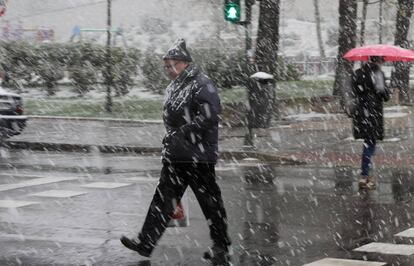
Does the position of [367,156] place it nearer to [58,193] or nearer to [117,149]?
[58,193]

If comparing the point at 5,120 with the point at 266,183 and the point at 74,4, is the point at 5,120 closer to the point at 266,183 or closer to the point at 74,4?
the point at 266,183

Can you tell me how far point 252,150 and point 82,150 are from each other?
3.35 metres

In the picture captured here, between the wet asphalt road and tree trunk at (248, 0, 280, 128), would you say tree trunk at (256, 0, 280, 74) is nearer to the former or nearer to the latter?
tree trunk at (248, 0, 280, 128)

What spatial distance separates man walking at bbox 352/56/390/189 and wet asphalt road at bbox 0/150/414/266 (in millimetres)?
513

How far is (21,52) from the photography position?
92.9 ft

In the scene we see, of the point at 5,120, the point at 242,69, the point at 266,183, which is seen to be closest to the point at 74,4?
the point at 242,69

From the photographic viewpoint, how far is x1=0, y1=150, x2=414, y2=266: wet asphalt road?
740 centimetres

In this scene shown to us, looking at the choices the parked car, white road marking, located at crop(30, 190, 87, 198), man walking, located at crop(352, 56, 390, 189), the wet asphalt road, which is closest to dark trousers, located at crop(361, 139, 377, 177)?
man walking, located at crop(352, 56, 390, 189)

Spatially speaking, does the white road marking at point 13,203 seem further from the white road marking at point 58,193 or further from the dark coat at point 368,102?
the dark coat at point 368,102

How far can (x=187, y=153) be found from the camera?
6.89m

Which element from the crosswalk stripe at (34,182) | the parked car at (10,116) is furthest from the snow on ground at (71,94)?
the crosswalk stripe at (34,182)

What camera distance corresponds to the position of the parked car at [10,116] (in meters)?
16.1

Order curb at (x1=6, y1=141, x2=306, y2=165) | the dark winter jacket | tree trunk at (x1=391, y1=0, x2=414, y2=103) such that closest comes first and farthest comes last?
the dark winter jacket < curb at (x1=6, y1=141, x2=306, y2=165) < tree trunk at (x1=391, y1=0, x2=414, y2=103)

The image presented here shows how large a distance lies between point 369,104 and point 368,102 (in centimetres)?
4
